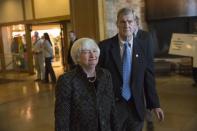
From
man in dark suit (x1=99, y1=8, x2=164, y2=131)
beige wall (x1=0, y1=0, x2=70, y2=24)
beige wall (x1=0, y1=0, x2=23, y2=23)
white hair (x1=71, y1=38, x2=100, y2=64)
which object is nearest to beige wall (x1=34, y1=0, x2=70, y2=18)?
beige wall (x1=0, y1=0, x2=70, y2=24)

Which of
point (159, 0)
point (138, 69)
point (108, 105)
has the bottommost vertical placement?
point (108, 105)

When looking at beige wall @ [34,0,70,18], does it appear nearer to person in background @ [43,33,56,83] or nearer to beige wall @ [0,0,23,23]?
beige wall @ [0,0,23,23]

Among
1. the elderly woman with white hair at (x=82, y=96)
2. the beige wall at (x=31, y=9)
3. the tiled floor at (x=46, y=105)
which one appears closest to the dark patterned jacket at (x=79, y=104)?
the elderly woman with white hair at (x=82, y=96)

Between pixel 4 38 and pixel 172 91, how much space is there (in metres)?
9.39

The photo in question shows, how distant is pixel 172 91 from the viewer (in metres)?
8.36

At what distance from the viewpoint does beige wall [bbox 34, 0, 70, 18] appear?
12469mm

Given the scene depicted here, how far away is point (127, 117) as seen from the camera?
3057 mm

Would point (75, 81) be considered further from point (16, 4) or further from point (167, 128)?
point (16, 4)

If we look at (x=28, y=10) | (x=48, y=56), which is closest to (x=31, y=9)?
(x=28, y=10)

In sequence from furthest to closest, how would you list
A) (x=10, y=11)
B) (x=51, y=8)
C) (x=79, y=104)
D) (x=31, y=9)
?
(x=10, y=11) → (x=31, y=9) → (x=51, y=8) → (x=79, y=104)

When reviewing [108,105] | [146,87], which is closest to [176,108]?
[146,87]

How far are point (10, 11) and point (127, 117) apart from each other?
1257cm

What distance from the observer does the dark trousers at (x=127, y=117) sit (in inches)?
119

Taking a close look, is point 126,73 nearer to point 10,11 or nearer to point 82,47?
point 82,47
